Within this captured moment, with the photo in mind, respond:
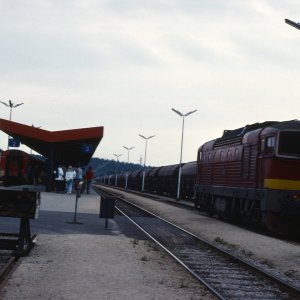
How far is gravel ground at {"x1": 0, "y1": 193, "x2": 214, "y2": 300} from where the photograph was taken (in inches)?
328

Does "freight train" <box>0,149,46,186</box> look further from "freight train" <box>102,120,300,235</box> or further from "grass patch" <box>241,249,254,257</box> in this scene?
"grass patch" <box>241,249,254,257</box>

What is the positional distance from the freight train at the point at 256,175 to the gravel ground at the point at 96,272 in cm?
440

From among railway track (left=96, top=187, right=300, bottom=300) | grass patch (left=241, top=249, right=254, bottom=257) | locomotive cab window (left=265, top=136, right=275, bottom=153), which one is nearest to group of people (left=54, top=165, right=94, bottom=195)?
locomotive cab window (left=265, top=136, right=275, bottom=153)

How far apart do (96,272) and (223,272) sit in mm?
2349

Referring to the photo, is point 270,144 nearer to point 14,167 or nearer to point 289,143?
point 289,143

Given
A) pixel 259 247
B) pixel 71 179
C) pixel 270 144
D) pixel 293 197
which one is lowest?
pixel 259 247

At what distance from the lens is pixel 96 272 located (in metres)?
10.1

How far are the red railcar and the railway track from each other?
102 inches

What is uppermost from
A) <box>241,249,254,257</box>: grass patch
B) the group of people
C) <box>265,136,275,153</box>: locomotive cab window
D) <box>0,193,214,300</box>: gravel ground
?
<box>265,136,275,153</box>: locomotive cab window

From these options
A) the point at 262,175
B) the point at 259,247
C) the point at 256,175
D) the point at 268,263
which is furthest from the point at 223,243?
the point at 256,175

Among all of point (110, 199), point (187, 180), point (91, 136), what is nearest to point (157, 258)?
point (110, 199)

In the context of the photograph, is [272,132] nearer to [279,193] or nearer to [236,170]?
[279,193]

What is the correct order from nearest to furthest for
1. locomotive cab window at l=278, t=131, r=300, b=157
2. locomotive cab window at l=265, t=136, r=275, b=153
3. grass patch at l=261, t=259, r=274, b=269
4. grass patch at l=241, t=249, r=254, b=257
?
grass patch at l=261, t=259, r=274, b=269
grass patch at l=241, t=249, r=254, b=257
locomotive cab window at l=278, t=131, r=300, b=157
locomotive cab window at l=265, t=136, r=275, b=153

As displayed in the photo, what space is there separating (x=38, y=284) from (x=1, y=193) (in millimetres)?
2615
